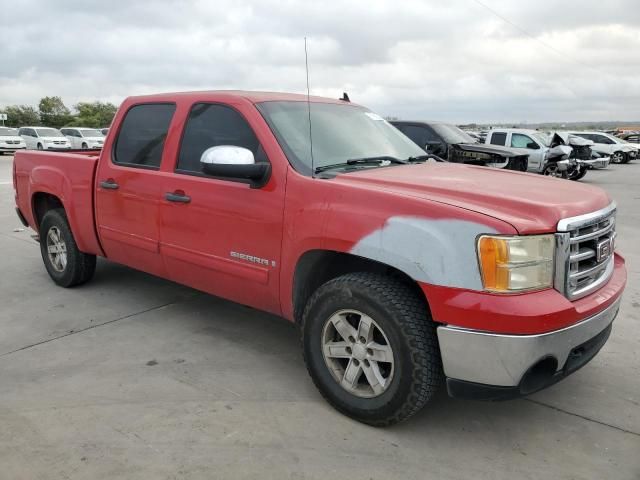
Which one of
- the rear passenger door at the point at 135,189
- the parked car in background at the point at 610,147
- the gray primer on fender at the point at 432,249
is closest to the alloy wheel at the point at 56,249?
the rear passenger door at the point at 135,189

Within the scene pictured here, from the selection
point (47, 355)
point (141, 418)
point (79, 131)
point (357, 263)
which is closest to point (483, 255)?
point (357, 263)

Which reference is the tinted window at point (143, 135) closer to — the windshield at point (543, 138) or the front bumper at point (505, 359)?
the front bumper at point (505, 359)

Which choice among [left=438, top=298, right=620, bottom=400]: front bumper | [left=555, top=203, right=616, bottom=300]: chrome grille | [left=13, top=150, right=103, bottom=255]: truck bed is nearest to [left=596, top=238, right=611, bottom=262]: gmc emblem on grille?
[left=555, top=203, right=616, bottom=300]: chrome grille

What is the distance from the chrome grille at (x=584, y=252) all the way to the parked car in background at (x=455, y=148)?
7.56 m

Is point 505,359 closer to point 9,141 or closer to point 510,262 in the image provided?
point 510,262

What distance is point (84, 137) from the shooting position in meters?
28.7

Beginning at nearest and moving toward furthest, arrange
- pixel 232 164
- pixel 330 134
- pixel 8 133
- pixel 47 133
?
1. pixel 232 164
2. pixel 330 134
3. pixel 47 133
4. pixel 8 133

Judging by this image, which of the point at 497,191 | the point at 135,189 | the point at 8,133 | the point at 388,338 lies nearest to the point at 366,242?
the point at 388,338

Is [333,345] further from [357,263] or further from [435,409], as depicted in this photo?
[435,409]

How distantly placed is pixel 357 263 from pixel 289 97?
1467mm

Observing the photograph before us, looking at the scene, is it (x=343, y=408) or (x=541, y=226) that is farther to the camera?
(x=343, y=408)

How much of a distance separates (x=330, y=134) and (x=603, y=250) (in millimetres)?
1792

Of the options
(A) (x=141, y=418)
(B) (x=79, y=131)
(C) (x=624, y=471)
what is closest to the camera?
(C) (x=624, y=471)

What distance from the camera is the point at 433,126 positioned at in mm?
12055
